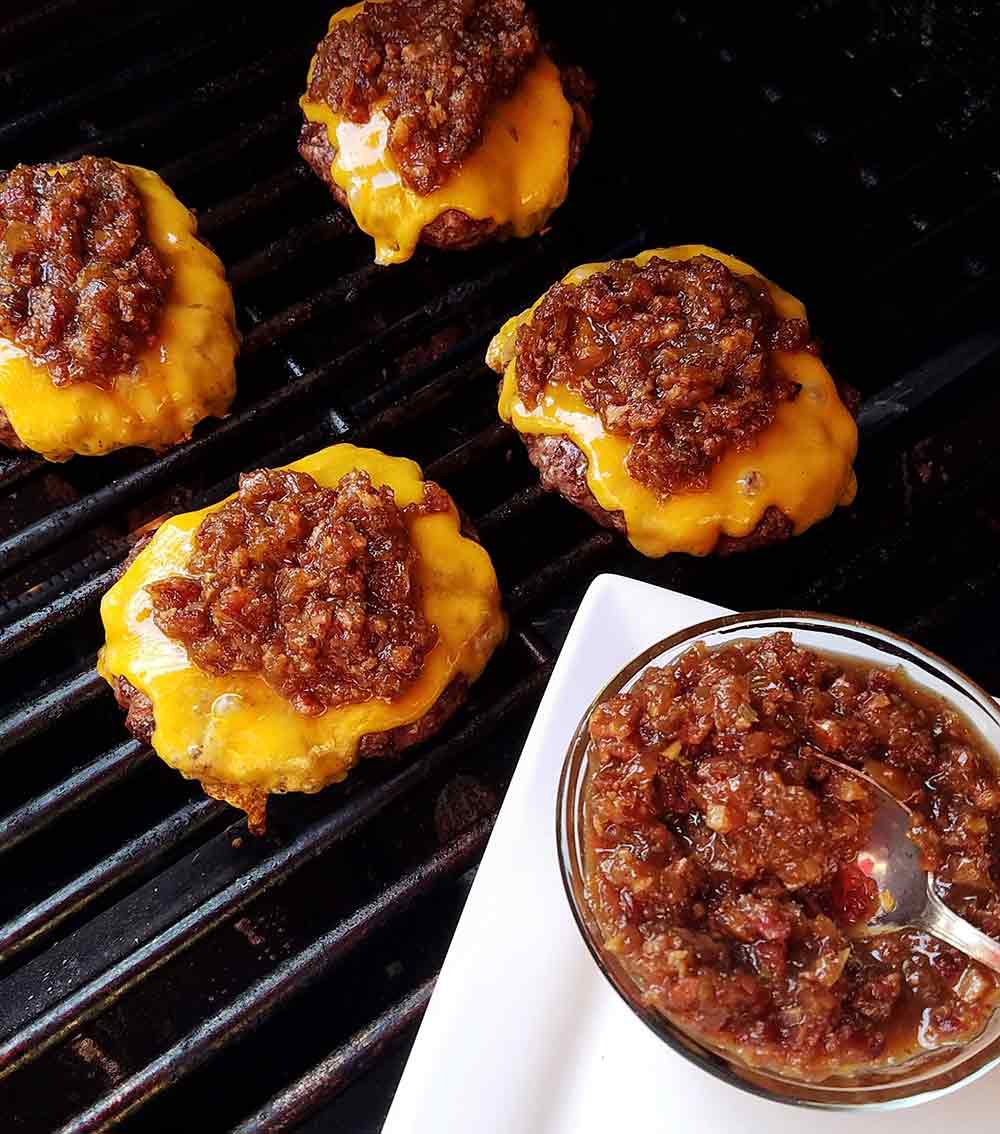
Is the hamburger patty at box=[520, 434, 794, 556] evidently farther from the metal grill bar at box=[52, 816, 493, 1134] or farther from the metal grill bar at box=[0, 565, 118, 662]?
the metal grill bar at box=[0, 565, 118, 662]

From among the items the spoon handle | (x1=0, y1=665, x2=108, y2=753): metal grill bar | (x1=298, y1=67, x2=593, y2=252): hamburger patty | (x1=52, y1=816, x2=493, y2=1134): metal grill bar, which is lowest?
(x1=52, y1=816, x2=493, y2=1134): metal grill bar

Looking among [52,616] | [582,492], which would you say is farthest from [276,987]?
[582,492]

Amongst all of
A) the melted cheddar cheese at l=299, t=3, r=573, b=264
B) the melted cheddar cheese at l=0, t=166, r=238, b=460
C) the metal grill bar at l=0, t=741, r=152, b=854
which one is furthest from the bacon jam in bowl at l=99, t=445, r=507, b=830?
the melted cheddar cheese at l=299, t=3, r=573, b=264

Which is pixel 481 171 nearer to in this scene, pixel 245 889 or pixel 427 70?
pixel 427 70

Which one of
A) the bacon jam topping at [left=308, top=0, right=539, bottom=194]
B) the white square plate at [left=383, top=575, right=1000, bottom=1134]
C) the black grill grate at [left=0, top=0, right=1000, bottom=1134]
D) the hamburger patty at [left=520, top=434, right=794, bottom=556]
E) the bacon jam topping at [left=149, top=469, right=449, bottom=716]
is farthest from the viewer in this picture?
the bacon jam topping at [left=308, top=0, right=539, bottom=194]

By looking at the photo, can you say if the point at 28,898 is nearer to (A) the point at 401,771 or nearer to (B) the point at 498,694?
(A) the point at 401,771

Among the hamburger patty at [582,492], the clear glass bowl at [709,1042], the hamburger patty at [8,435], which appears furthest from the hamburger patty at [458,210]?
the clear glass bowl at [709,1042]

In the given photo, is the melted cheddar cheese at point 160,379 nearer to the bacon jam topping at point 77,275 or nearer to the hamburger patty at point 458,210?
the bacon jam topping at point 77,275
